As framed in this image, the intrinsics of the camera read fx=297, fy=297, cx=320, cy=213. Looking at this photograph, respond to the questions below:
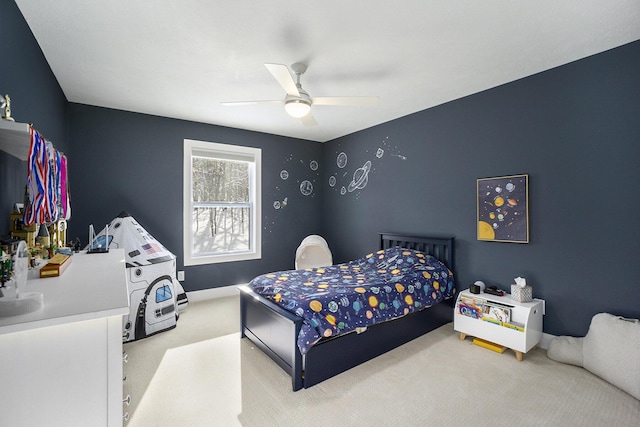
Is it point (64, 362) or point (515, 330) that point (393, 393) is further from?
point (64, 362)

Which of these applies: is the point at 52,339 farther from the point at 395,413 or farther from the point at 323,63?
the point at 323,63

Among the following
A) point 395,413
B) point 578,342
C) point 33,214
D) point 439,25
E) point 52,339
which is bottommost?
point 395,413

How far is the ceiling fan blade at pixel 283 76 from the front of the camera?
193 centimetres

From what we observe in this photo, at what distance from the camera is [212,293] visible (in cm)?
429

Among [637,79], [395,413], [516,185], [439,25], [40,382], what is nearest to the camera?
[40,382]

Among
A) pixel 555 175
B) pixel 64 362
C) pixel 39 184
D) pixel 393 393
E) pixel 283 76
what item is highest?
pixel 283 76

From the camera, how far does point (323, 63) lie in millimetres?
2555

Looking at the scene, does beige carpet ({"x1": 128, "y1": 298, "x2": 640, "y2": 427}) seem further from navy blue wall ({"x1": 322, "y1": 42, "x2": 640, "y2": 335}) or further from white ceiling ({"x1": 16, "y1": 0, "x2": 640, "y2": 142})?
white ceiling ({"x1": 16, "y1": 0, "x2": 640, "y2": 142})

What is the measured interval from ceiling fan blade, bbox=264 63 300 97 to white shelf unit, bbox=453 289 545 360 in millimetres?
2516

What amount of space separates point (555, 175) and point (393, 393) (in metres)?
2.36

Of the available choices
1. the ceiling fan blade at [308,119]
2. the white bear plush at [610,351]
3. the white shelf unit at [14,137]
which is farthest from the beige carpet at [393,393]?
the ceiling fan blade at [308,119]

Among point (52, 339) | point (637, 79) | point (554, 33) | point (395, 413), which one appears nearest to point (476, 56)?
point (554, 33)

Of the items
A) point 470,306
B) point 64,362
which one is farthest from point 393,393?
point 64,362

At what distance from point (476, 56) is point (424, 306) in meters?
2.30
